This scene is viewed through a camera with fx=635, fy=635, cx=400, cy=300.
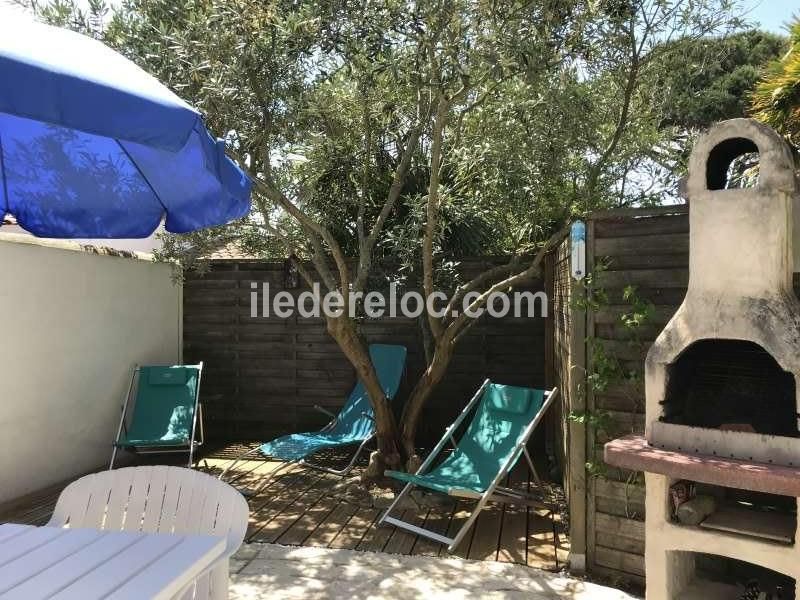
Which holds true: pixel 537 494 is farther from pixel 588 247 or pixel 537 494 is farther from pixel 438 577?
pixel 588 247

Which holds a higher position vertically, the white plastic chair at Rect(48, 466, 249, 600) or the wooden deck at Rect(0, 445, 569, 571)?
the white plastic chair at Rect(48, 466, 249, 600)

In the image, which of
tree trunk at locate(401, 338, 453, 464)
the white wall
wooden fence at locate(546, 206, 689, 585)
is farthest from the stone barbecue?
the white wall

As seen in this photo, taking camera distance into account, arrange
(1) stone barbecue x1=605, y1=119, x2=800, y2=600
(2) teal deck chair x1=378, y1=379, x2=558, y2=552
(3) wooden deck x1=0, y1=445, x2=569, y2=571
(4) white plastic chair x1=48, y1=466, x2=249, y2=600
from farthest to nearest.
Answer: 1. (2) teal deck chair x1=378, y1=379, x2=558, y2=552
2. (3) wooden deck x1=0, y1=445, x2=569, y2=571
3. (1) stone barbecue x1=605, y1=119, x2=800, y2=600
4. (4) white plastic chair x1=48, y1=466, x2=249, y2=600

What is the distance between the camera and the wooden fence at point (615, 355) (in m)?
3.47

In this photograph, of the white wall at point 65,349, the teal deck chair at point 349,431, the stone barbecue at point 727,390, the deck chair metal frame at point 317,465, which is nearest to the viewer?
the stone barbecue at point 727,390

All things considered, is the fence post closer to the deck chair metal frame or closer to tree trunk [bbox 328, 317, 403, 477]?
tree trunk [bbox 328, 317, 403, 477]

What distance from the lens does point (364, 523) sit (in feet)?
15.5

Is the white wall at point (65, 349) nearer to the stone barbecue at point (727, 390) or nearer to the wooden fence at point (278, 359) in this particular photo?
the wooden fence at point (278, 359)

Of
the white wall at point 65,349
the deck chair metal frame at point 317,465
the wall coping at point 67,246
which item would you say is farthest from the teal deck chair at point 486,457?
the wall coping at point 67,246

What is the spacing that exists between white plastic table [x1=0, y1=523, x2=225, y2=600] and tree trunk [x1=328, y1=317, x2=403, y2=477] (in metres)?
3.23

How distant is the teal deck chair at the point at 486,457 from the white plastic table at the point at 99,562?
94.5 inches

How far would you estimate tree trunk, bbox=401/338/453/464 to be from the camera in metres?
5.46

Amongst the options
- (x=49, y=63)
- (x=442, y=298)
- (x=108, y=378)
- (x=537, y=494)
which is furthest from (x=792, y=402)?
(x=108, y=378)

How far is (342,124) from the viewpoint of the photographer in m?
5.77
